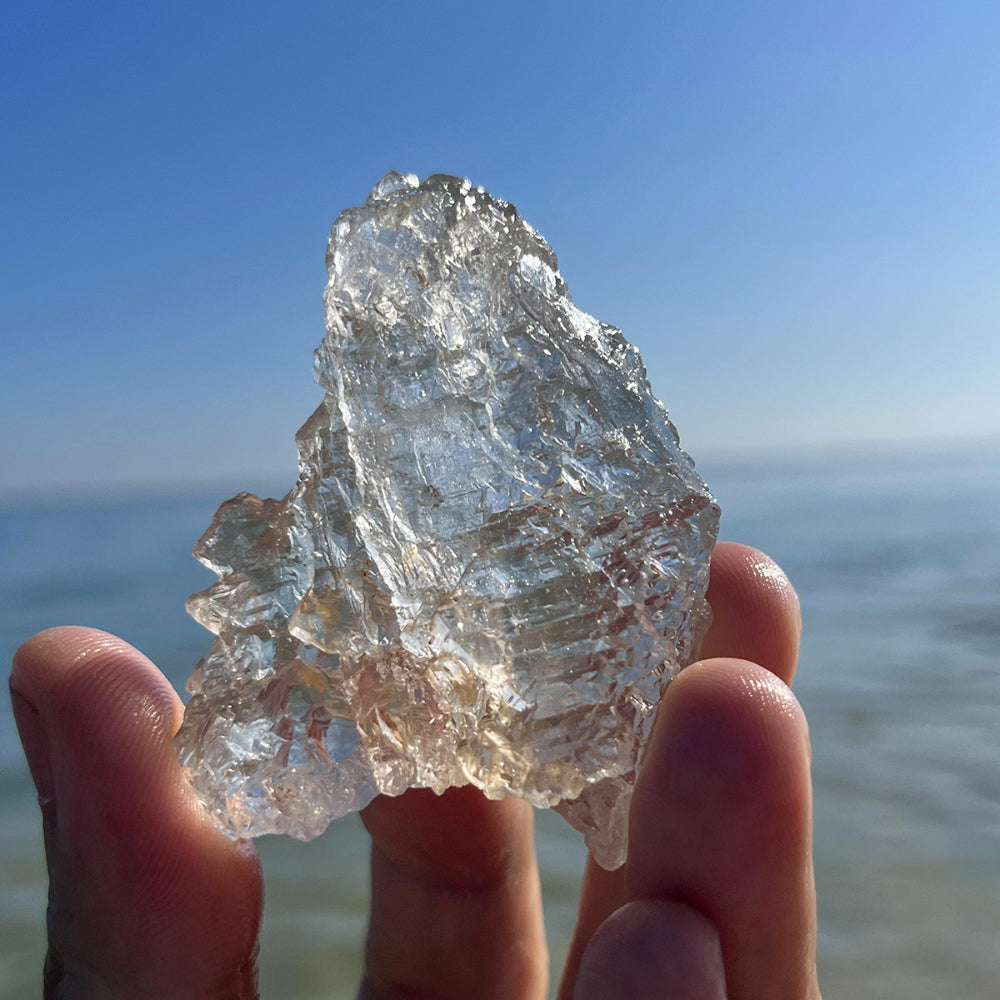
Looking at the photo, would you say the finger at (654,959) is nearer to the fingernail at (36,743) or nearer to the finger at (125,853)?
the finger at (125,853)

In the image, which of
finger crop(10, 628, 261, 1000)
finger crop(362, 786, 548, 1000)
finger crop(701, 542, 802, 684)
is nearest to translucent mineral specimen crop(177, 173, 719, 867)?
finger crop(10, 628, 261, 1000)

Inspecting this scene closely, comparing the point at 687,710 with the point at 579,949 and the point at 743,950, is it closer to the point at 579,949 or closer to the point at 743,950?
the point at 743,950

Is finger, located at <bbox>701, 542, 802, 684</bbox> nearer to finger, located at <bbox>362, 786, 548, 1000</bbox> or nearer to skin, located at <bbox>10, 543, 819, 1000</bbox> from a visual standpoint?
skin, located at <bbox>10, 543, 819, 1000</bbox>

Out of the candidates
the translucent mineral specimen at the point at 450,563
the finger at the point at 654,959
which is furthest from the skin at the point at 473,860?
the translucent mineral specimen at the point at 450,563

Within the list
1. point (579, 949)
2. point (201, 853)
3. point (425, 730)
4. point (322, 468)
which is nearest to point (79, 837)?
point (201, 853)

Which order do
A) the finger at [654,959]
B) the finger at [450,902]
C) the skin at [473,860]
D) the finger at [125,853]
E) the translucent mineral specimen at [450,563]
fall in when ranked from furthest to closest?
the finger at [450,902]
the finger at [125,853]
the translucent mineral specimen at [450,563]
the skin at [473,860]
the finger at [654,959]

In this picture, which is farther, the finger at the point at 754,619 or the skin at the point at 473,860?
the finger at the point at 754,619

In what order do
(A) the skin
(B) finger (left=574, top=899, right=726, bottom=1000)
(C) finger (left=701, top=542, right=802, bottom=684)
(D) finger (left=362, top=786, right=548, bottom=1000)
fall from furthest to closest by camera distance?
(D) finger (left=362, top=786, right=548, bottom=1000) → (C) finger (left=701, top=542, right=802, bottom=684) → (A) the skin → (B) finger (left=574, top=899, right=726, bottom=1000)
